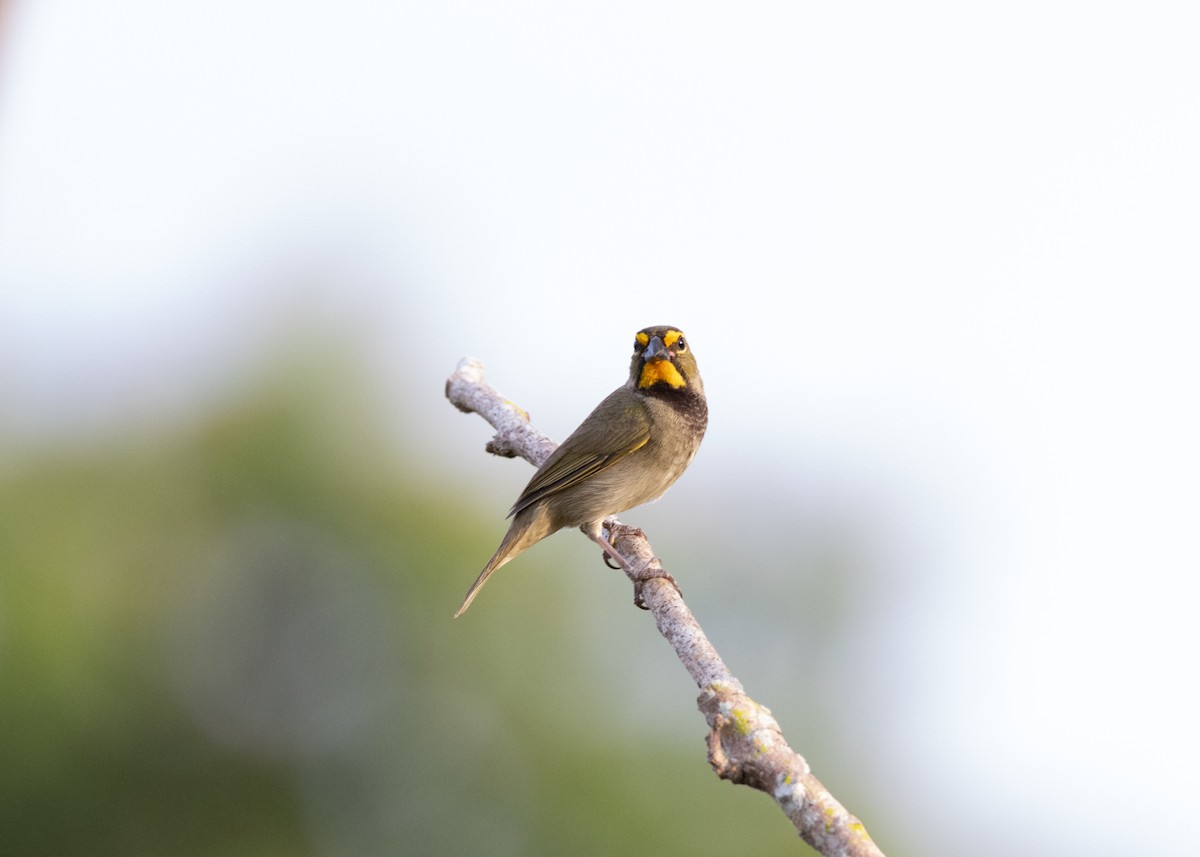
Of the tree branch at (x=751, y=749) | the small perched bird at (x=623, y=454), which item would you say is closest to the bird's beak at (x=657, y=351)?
the small perched bird at (x=623, y=454)

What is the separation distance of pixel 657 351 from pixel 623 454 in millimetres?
702

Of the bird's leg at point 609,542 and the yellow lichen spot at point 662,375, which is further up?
the yellow lichen spot at point 662,375

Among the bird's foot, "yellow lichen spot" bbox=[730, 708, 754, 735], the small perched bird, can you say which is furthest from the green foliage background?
"yellow lichen spot" bbox=[730, 708, 754, 735]

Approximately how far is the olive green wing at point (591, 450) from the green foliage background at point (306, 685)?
780 cm

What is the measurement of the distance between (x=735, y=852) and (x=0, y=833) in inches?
332

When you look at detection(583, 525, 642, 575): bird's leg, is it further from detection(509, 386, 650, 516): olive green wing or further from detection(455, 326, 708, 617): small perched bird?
detection(509, 386, 650, 516): olive green wing

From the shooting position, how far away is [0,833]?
14.3m

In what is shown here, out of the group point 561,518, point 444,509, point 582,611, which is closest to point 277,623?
point 444,509

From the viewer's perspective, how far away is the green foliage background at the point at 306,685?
14.5 meters

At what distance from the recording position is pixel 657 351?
7.11 meters

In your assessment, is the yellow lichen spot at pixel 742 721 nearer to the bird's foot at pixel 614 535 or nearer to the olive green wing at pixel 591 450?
the bird's foot at pixel 614 535

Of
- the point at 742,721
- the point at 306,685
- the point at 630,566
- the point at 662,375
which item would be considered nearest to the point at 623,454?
the point at 662,375

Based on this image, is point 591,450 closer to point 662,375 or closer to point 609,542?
point 609,542

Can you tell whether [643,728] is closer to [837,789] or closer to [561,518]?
[837,789]
